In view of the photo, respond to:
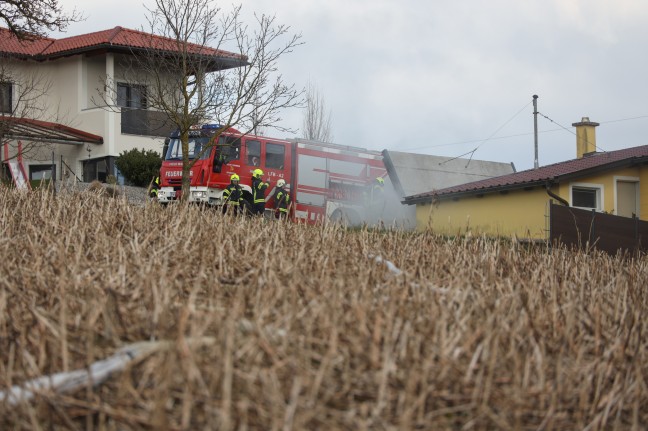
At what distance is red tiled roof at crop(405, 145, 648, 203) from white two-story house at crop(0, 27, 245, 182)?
945cm

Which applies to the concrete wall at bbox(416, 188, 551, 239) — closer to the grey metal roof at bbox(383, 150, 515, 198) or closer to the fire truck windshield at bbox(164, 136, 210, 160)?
the grey metal roof at bbox(383, 150, 515, 198)

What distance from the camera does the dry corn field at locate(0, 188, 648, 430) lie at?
312 centimetres

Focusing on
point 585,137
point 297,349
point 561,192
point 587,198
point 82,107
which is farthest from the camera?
point 82,107

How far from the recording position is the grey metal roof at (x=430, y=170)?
28.5 metres

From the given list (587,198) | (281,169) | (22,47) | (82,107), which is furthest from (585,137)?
(22,47)

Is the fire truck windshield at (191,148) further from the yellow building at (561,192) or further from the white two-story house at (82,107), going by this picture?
the white two-story house at (82,107)

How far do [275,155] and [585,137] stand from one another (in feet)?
45.7

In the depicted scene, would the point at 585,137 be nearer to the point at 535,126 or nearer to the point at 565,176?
the point at 565,176

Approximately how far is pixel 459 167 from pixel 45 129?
Result: 1476 centimetres

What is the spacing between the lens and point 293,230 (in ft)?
24.7

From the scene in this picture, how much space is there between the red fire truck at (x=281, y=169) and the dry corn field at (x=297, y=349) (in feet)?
50.7

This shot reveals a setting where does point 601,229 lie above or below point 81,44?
below

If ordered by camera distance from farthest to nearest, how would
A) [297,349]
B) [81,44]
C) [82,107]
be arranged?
[82,107] < [81,44] < [297,349]

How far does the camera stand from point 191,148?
73.9 feet
